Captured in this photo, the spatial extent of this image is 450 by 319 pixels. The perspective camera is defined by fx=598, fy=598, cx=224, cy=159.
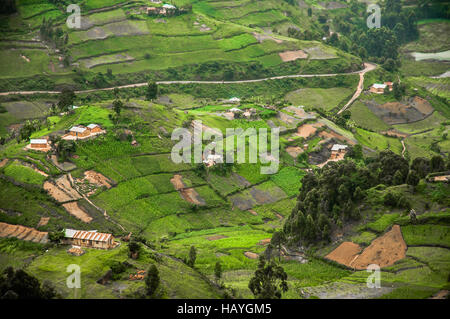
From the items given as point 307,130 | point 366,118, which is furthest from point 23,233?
point 366,118

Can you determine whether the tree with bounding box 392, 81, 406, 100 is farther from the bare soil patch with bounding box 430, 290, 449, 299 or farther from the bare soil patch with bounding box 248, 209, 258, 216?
the bare soil patch with bounding box 430, 290, 449, 299

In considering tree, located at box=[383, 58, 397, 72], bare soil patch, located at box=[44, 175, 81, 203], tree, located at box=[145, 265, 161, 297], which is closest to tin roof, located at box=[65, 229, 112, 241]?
bare soil patch, located at box=[44, 175, 81, 203]

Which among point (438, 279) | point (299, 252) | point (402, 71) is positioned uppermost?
point (438, 279)

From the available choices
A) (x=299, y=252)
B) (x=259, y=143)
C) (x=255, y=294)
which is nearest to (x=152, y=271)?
(x=255, y=294)

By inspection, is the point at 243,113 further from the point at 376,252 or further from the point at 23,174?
the point at 376,252

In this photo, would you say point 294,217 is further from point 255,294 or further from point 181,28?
point 181,28
